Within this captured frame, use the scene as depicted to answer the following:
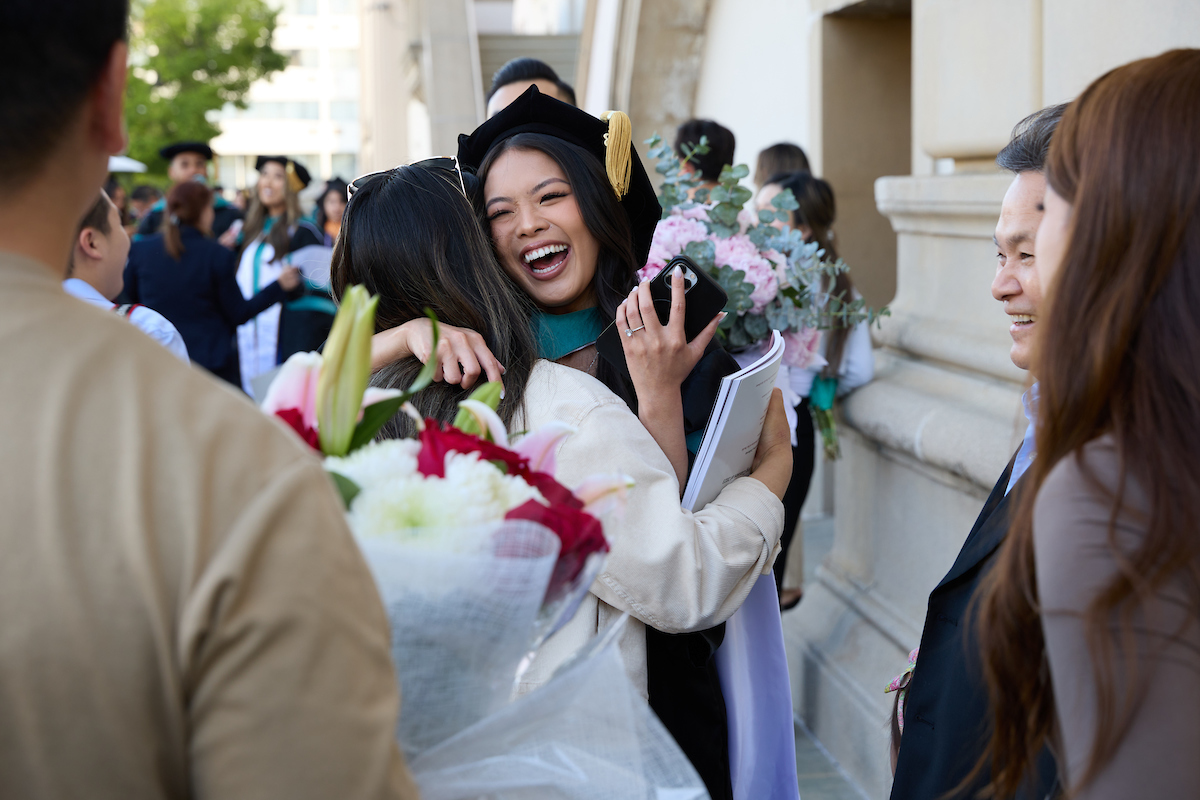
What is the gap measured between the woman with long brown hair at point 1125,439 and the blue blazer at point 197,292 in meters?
5.69

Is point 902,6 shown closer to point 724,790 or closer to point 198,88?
point 724,790

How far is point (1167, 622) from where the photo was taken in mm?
1015

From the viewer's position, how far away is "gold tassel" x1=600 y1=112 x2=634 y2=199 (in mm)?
2234

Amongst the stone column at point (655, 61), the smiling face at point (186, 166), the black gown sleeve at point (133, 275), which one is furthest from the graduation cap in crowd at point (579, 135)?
the smiling face at point (186, 166)

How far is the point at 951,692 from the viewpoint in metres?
1.66

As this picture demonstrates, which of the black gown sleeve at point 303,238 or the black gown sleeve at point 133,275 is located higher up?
the black gown sleeve at point 303,238

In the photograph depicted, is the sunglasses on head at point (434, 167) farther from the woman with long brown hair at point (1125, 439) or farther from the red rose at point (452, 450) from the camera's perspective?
the woman with long brown hair at point (1125, 439)

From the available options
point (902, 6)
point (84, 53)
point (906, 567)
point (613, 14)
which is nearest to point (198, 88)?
point (613, 14)

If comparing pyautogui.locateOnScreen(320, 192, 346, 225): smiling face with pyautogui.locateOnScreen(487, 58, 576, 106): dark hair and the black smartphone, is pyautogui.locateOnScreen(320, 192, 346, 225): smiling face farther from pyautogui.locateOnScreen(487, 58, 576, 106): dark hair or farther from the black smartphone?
the black smartphone

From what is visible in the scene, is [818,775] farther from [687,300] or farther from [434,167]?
[434,167]

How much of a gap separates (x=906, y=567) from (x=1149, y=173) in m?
2.72

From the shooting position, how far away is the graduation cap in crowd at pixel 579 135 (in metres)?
2.25

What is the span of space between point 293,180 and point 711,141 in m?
4.80

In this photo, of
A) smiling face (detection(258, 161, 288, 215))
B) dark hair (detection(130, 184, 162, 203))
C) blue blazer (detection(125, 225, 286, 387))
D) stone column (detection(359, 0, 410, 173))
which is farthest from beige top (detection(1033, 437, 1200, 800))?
stone column (detection(359, 0, 410, 173))
